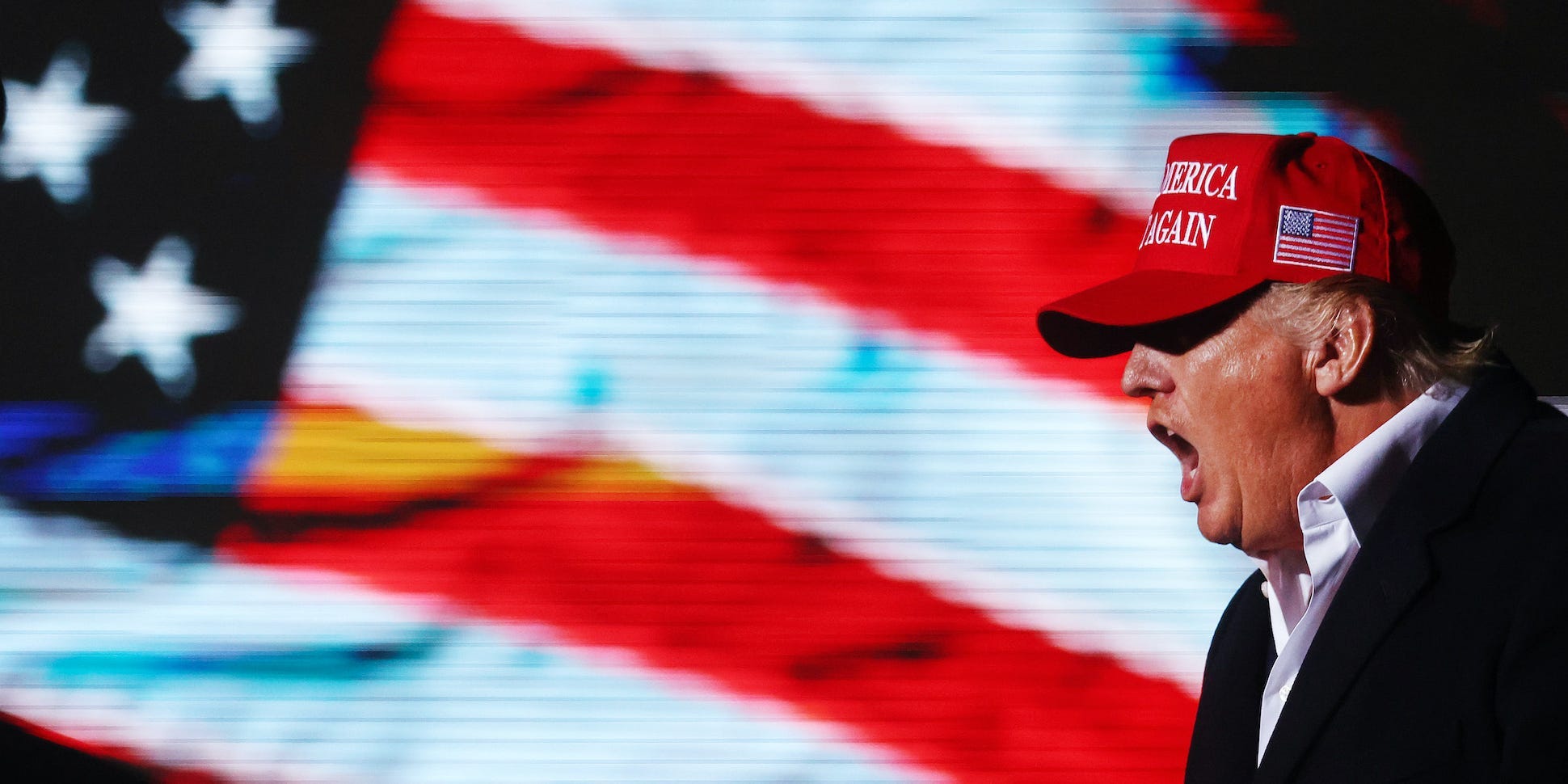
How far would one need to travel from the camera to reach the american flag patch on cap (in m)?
1.35

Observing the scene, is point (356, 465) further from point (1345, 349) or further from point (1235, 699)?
point (1345, 349)

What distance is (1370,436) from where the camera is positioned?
4.55 feet

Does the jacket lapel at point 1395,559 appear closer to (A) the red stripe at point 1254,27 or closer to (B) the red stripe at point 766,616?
(B) the red stripe at point 766,616

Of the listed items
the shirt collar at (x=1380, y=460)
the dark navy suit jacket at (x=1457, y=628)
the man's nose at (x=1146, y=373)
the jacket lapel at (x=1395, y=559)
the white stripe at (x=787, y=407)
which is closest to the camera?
the dark navy suit jacket at (x=1457, y=628)

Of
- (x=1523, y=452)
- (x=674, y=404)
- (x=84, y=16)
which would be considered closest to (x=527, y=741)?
(x=674, y=404)

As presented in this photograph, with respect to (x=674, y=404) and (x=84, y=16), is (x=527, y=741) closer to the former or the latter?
(x=674, y=404)

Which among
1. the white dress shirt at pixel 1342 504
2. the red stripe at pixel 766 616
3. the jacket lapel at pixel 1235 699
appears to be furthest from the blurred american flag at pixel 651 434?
the white dress shirt at pixel 1342 504

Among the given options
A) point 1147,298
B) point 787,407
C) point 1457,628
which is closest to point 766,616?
point 787,407

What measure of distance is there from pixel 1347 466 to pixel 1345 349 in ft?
0.44

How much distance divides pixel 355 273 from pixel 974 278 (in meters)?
1.60

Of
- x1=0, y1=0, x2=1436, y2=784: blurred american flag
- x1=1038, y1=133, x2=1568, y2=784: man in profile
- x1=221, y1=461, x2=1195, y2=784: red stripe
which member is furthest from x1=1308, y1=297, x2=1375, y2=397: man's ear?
x1=221, y1=461, x2=1195, y2=784: red stripe

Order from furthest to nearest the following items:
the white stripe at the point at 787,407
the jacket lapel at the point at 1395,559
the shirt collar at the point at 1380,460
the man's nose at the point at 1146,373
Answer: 1. the white stripe at the point at 787,407
2. the man's nose at the point at 1146,373
3. the shirt collar at the point at 1380,460
4. the jacket lapel at the point at 1395,559

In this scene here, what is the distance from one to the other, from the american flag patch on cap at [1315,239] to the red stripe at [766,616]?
5.99ft

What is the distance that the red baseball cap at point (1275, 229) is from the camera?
4.46 feet
